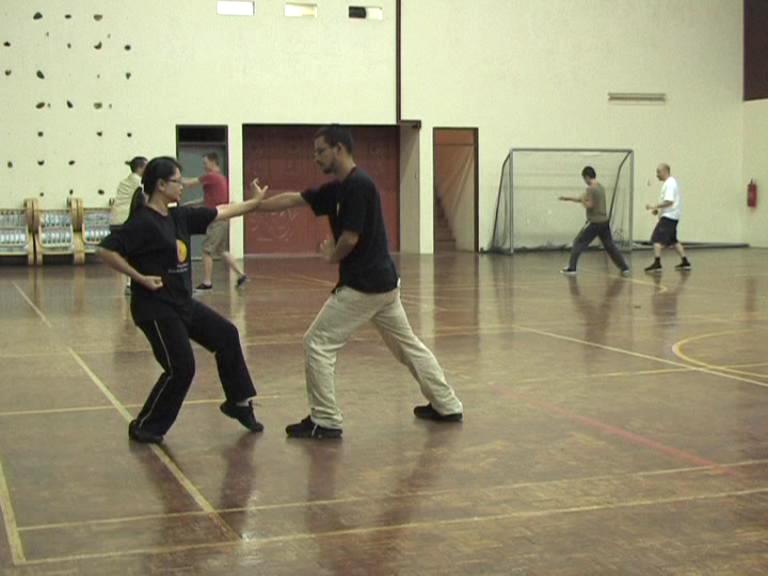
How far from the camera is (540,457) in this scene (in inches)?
291

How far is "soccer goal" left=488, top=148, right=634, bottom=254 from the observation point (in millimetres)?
29844

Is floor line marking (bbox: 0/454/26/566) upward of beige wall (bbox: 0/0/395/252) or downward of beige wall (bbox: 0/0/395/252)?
downward

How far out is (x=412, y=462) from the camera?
730cm

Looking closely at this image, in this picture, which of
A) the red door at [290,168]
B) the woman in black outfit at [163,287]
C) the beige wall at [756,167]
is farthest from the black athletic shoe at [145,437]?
the beige wall at [756,167]

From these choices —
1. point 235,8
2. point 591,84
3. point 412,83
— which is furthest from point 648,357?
point 591,84

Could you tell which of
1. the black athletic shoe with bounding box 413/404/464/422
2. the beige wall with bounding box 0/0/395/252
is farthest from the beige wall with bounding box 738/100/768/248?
the black athletic shoe with bounding box 413/404/464/422

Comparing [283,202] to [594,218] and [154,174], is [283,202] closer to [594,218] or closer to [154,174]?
[154,174]

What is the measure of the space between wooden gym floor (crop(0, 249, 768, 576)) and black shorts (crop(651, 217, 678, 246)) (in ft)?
31.2

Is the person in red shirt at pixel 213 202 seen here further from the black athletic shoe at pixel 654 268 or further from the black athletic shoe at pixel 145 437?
the black athletic shoe at pixel 145 437

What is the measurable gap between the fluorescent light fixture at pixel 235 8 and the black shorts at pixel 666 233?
10500 mm

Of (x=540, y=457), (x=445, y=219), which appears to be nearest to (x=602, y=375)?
(x=540, y=457)

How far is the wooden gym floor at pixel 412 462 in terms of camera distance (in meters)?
5.50

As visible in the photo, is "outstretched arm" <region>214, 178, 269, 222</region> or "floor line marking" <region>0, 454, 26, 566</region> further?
"outstretched arm" <region>214, 178, 269, 222</region>

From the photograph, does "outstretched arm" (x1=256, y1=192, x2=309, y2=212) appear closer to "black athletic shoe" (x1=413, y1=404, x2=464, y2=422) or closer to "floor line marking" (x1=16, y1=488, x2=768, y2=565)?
"black athletic shoe" (x1=413, y1=404, x2=464, y2=422)
